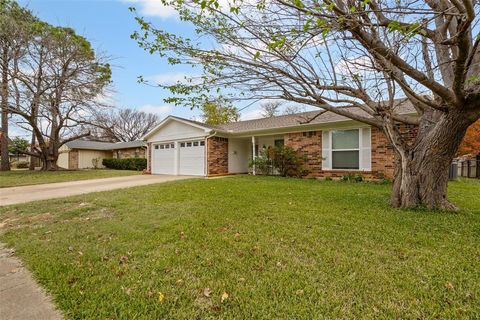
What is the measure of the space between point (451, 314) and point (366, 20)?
3.66 metres

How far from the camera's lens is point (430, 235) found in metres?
3.49

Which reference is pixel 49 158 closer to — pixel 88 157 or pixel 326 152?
pixel 88 157

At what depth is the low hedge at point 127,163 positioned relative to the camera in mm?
21203

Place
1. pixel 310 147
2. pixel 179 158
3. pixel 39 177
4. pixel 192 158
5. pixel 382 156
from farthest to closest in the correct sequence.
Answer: pixel 179 158
pixel 192 158
pixel 39 177
pixel 310 147
pixel 382 156

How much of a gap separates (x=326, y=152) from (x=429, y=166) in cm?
621

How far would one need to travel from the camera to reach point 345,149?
10.7m

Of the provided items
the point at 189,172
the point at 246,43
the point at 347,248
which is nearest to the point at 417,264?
the point at 347,248

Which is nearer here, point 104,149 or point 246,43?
point 246,43

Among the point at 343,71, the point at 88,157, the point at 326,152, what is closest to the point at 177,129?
the point at 326,152

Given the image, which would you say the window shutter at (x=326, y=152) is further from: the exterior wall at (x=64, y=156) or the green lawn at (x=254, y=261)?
the exterior wall at (x=64, y=156)

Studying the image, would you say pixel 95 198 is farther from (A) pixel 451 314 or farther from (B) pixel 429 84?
(B) pixel 429 84

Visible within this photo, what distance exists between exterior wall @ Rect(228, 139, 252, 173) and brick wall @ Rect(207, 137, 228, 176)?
421 mm

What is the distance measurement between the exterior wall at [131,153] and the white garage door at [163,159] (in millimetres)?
7976

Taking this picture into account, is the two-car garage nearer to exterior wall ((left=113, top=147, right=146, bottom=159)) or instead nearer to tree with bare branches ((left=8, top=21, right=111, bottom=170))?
tree with bare branches ((left=8, top=21, right=111, bottom=170))
